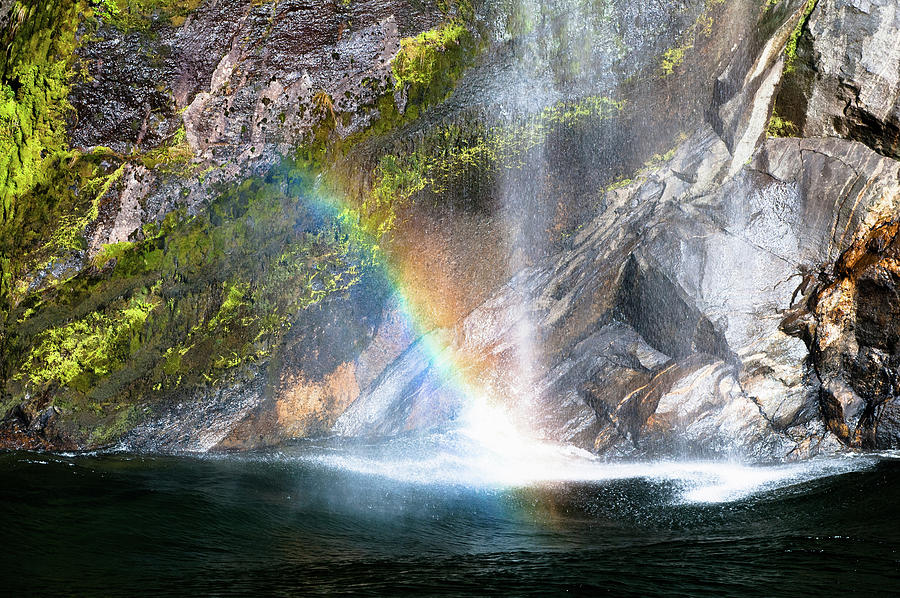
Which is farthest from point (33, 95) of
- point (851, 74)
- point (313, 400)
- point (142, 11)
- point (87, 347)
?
point (851, 74)

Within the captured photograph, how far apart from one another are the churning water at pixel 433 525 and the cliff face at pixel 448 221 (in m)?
0.68

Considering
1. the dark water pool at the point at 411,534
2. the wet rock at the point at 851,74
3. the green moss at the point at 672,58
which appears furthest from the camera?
the green moss at the point at 672,58

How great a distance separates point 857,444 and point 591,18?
16.8 ft

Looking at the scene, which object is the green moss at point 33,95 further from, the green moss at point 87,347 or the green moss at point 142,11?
the green moss at point 87,347

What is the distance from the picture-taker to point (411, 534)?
15.6ft

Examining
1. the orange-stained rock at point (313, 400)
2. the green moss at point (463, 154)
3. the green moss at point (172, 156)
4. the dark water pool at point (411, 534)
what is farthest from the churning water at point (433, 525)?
the green moss at point (172, 156)

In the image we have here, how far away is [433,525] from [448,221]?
11.1ft

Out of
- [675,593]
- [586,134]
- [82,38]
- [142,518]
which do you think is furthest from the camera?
[586,134]

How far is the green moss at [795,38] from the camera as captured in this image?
6.87 meters

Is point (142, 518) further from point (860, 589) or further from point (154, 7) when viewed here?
point (154, 7)

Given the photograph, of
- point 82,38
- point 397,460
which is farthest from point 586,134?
point 82,38

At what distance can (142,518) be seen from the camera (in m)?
4.62

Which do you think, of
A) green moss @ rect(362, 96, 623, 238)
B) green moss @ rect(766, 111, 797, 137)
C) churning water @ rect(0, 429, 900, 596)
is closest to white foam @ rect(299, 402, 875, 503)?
churning water @ rect(0, 429, 900, 596)

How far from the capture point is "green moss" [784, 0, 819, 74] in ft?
22.5
